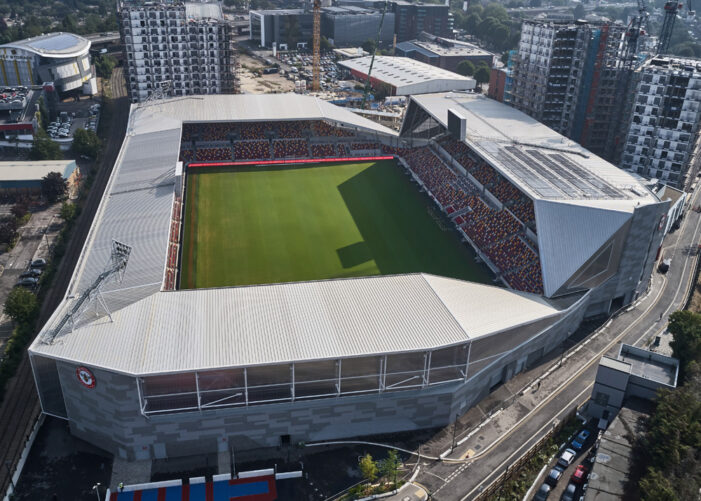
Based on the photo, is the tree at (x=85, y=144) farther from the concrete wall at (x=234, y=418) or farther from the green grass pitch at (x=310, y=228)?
the concrete wall at (x=234, y=418)

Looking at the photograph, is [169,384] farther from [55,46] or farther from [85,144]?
[55,46]

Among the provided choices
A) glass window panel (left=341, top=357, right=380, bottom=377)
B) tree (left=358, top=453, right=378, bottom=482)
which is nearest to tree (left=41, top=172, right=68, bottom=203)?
glass window panel (left=341, top=357, right=380, bottom=377)

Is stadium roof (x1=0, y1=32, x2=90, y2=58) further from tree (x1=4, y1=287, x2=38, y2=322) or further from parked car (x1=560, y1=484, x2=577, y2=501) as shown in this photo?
parked car (x1=560, y1=484, x2=577, y2=501)

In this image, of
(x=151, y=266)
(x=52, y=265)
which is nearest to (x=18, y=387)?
(x=151, y=266)

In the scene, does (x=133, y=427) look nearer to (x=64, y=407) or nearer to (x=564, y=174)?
(x=64, y=407)

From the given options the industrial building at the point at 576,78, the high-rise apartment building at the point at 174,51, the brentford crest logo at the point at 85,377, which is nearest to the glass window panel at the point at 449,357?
the brentford crest logo at the point at 85,377
